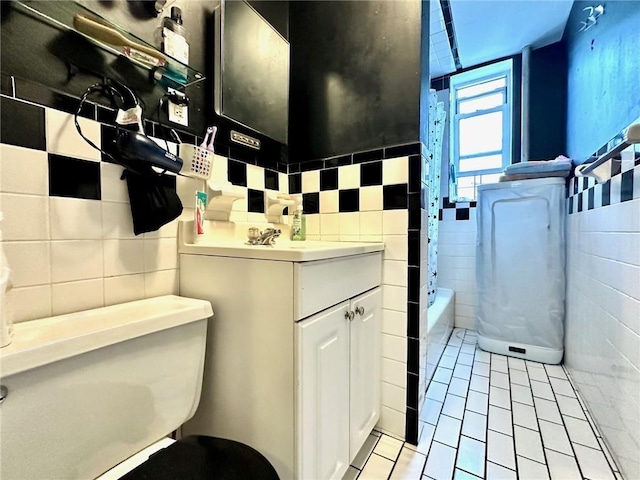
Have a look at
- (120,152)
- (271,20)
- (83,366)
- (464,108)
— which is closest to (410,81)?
(271,20)

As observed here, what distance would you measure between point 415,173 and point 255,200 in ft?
2.33

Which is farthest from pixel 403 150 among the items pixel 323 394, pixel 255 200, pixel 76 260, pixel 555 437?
pixel 555 437

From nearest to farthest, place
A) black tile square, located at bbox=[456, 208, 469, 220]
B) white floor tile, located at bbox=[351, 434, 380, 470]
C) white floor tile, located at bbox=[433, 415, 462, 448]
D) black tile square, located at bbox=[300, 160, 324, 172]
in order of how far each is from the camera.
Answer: white floor tile, located at bbox=[351, 434, 380, 470], white floor tile, located at bbox=[433, 415, 462, 448], black tile square, located at bbox=[300, 160, 324, 172], black tile square, located at bbox=[456, 208, 469, 220]

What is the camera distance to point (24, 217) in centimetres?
65

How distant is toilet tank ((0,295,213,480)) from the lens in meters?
0.50

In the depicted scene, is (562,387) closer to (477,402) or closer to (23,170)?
(477,402)

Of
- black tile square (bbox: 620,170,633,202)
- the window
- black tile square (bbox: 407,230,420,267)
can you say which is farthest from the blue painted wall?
black tile square (bbox: 407,230,420,267)

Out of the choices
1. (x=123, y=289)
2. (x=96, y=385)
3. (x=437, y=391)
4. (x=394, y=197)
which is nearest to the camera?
(x=96, y=385)

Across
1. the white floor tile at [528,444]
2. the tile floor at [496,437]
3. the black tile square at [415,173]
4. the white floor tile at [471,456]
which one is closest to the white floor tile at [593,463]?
the tile floor at [496,437]

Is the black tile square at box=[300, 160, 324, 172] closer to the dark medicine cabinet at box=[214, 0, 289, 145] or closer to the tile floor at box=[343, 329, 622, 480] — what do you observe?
the dark medicine cabinet at box=[214, 0, 289, 145]

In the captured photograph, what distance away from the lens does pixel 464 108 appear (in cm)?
277

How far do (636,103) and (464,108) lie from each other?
6.47 ft

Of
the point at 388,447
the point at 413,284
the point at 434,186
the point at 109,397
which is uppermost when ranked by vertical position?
the point at 434,186

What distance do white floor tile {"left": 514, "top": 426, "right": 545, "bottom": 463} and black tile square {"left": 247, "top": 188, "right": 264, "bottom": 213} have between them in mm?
1464
